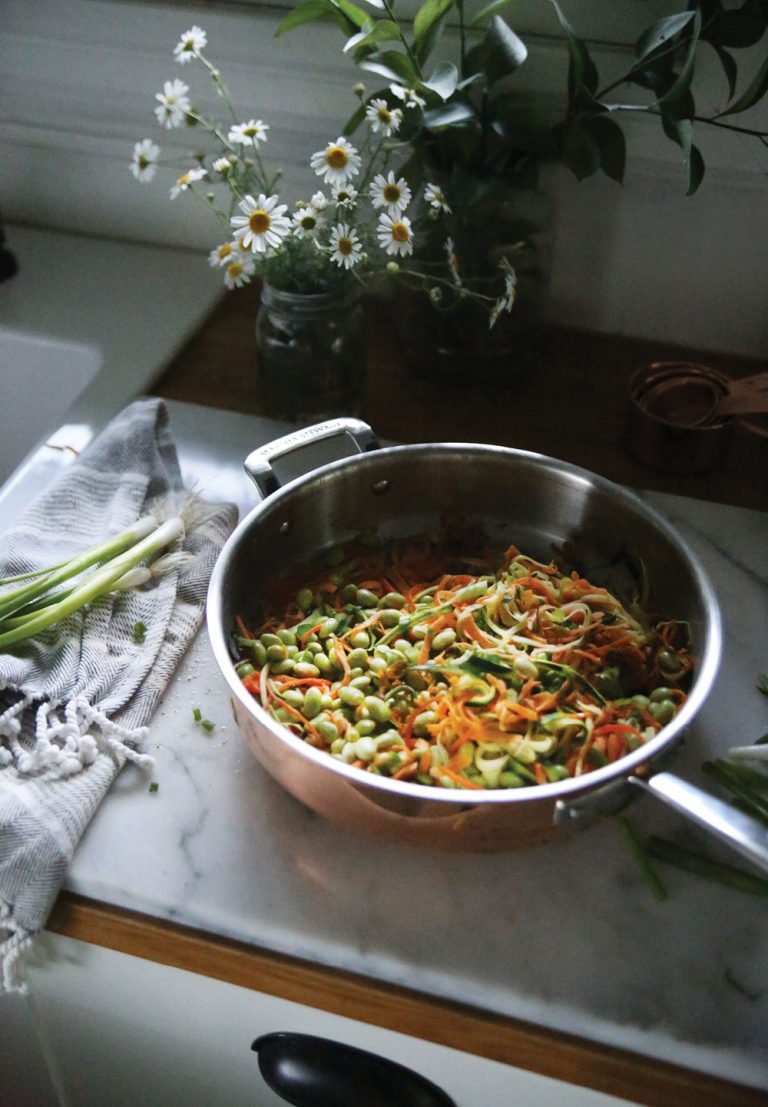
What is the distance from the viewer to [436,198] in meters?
0.99

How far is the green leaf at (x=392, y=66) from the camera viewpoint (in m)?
0.96

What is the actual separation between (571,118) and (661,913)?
73 centimetres

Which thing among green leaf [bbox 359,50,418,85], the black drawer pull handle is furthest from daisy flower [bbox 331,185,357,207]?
the black drawer pull handle

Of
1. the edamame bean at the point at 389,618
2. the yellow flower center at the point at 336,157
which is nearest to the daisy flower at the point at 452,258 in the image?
the yellow flower center at the point at 336,157

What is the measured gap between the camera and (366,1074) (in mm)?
776

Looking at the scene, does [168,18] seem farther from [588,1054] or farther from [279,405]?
[588,1054]

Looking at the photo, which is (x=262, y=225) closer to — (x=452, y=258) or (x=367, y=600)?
(x=452, y=258)

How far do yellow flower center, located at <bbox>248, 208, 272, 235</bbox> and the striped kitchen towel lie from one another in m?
0.23

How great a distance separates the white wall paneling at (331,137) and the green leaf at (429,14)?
0.18 metres

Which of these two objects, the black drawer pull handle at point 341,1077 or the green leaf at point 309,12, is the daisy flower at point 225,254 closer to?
the green leaf at point 309,12

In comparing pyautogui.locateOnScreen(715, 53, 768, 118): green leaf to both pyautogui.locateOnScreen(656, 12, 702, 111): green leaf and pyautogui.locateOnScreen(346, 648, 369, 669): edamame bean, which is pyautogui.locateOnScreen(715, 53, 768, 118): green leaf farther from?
pyautogui.locateOnScreen(346, 648, 369, 669): edamame bean

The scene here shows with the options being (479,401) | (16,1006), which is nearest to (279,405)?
(479,401)

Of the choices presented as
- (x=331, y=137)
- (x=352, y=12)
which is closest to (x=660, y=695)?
(x=352, y=12)

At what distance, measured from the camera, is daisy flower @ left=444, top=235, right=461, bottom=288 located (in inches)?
40.6
